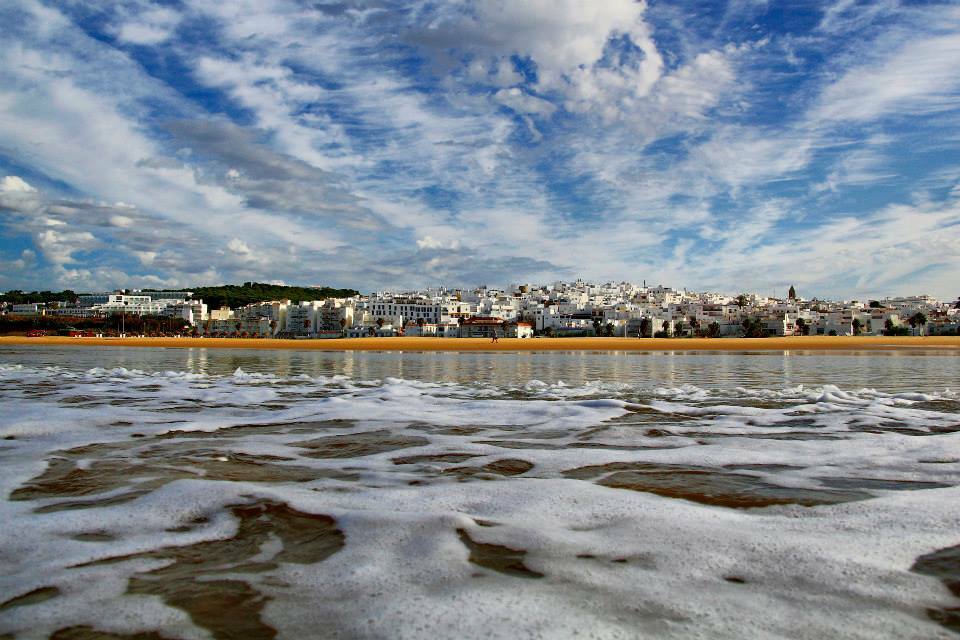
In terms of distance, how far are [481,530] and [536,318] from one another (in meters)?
117

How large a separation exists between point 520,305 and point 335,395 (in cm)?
12863

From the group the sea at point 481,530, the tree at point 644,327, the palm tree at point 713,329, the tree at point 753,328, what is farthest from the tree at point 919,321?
the sea at point 481,530

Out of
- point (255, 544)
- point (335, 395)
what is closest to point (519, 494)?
point (255, 544)

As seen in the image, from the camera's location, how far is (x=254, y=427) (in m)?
7.48

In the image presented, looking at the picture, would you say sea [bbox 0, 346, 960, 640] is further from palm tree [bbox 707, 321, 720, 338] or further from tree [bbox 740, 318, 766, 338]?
palm tree [bbox 707, 321, 720, 338]

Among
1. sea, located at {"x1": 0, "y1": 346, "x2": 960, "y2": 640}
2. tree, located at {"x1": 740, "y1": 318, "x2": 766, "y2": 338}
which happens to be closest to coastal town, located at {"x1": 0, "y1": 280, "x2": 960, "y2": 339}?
tree, located at {"x1": 740, "y1": 318, "x2": 766, "y2": 338}

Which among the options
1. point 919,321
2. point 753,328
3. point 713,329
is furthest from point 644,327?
point 919,321

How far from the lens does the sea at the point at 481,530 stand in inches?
95.0

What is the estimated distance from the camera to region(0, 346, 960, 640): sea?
2.41 m

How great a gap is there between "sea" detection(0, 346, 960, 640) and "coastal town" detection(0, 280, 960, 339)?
88.7 meters

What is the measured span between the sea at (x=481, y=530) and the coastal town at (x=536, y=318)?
88.7 meters

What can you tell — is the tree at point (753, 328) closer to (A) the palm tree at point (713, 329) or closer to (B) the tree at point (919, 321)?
(A) the palm tree at point (713, 329)

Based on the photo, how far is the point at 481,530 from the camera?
137 inches

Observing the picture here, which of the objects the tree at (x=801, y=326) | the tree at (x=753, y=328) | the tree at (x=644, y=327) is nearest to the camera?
the tree at (x=753, y=328)
